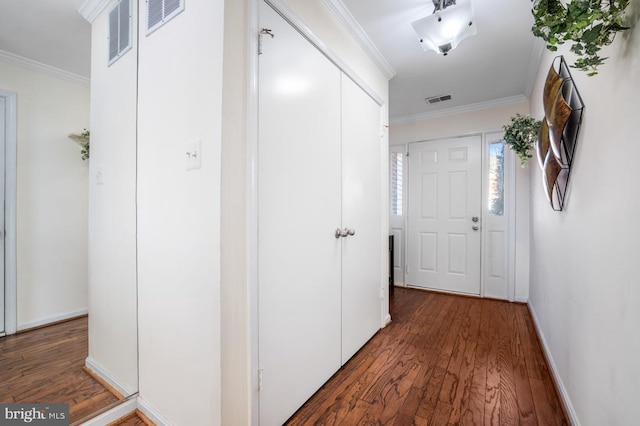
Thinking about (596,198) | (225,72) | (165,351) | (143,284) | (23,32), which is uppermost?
(23,32)

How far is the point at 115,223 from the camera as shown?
1.54 m

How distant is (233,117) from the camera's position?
1.18 m

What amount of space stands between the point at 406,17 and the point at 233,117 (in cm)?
158

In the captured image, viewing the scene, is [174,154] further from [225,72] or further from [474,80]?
[474,80]

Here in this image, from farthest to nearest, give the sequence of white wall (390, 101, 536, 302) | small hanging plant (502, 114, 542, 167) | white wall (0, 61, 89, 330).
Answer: white wall (390, 101, 536, 302), small hanging plant (502, 114, 542, 167), white wall (0, 61, 89, 330)

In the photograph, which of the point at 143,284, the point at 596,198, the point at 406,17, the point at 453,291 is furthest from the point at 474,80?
the point at 143,284

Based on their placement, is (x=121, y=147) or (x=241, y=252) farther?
(x=121, y=147)

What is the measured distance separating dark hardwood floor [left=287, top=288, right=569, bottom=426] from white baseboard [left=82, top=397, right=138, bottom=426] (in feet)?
2.75

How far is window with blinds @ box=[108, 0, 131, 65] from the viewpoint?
5.04 feet

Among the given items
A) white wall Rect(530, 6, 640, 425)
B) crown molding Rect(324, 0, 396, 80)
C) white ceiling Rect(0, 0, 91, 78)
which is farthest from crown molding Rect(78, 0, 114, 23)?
white wall Rect(530, 6, 640, 425)

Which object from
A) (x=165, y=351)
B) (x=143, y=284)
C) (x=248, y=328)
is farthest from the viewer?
(x=143, y=284)

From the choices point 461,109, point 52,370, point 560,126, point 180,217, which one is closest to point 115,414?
point 52,370

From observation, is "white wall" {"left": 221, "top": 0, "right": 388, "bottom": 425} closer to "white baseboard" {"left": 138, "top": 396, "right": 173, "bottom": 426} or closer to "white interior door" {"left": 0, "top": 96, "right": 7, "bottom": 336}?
"white baseboard" {"left": 138, "top": 396, "right": 173, "bottom": 426}

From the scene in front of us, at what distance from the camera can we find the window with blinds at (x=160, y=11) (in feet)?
4.36
